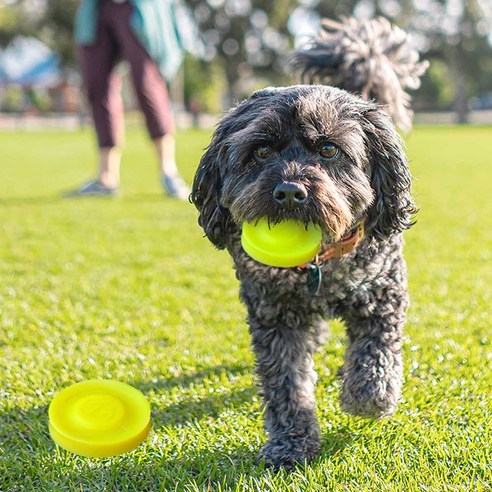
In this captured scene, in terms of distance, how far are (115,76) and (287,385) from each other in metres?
7.44

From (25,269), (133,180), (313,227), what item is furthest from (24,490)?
(133,180)

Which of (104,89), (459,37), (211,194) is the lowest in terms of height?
(459,37)

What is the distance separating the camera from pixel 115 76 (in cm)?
949

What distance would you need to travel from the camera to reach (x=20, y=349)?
4.05 meters

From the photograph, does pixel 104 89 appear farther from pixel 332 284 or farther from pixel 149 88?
pixel 332 284

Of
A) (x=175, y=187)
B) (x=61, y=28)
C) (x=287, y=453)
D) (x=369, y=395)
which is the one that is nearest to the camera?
(x=287, y=453)

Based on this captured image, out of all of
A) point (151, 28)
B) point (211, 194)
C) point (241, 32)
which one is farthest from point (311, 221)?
point (241, 32)

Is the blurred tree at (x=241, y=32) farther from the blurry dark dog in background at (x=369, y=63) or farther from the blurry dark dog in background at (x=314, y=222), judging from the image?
the blurry dark dog in background at (x=314, y=222)

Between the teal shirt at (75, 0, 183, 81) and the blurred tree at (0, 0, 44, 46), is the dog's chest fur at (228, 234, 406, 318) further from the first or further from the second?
the blurred tree at (0, 0, 44, 46)

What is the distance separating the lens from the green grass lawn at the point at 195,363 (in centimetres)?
262

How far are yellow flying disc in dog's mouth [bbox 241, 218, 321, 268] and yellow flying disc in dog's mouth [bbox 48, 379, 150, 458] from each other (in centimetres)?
88

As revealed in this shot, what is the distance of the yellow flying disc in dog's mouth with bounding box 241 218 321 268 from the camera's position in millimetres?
2682

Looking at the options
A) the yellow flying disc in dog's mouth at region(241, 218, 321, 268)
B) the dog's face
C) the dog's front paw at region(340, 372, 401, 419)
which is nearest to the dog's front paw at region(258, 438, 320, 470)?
the dog's front paw at region(340, 372, 401, 419)

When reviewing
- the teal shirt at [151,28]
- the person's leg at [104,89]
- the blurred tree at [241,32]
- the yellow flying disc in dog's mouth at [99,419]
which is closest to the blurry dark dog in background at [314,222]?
the yellow flying disc in dog's mouth at [99,419]
